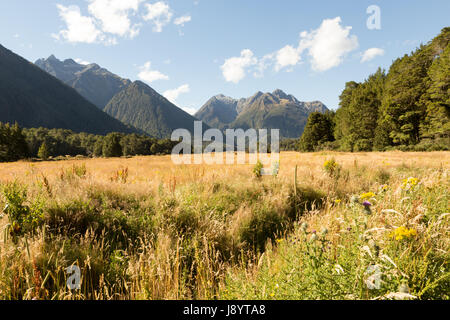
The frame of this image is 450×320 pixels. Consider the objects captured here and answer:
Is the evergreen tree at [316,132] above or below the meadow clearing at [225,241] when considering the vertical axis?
above

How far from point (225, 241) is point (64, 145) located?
90.4 meters

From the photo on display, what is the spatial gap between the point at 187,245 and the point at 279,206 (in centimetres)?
242

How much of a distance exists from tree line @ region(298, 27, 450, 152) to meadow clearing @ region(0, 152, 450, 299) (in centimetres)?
2764

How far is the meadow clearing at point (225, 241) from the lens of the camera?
1660 mm

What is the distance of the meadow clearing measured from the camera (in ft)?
5.45

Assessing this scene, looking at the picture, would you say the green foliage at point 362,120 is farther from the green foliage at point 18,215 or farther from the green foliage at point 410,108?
the green foliage at point 18,215

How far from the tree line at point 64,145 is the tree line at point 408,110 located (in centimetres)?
5454

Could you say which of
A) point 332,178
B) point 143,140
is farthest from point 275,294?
point 143,140

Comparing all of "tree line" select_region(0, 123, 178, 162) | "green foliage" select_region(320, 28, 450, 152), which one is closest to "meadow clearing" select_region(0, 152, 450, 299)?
"green foliage" select_region(320, 28, 450, 152)

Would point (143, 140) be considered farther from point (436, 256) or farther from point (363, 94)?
point (436, 256)

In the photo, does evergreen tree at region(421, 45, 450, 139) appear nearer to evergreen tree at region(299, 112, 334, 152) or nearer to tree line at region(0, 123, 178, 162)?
evergreen tree at region(299, 112, 334, 152)

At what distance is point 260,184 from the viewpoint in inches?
227

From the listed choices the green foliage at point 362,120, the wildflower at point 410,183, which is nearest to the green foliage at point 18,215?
the wildflower at point 410,183

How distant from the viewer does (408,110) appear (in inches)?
1136
